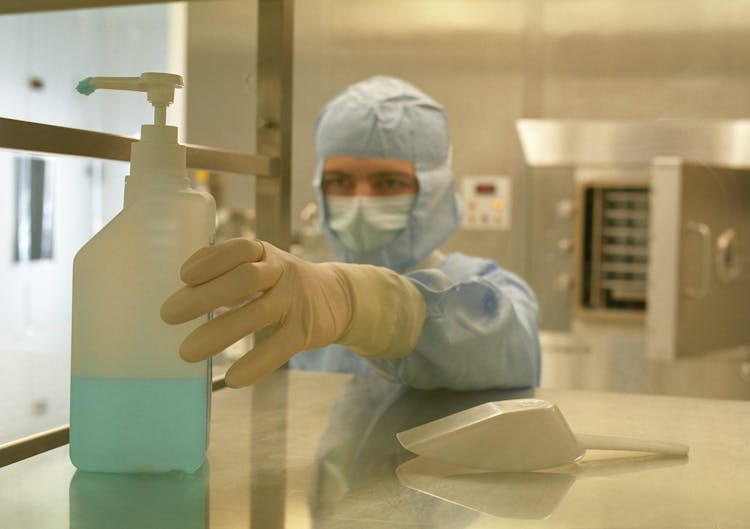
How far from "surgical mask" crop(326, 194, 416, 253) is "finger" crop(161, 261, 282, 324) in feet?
3.74

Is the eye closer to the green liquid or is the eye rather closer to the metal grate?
Result: the metal grate

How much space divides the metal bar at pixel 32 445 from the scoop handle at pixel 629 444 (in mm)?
347

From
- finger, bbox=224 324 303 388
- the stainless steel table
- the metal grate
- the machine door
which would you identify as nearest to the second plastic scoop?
the stainless steel table

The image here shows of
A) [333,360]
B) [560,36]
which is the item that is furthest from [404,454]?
[560,36]

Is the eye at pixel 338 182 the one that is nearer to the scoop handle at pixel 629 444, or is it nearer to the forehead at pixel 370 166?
the forehead at pixel 370 166

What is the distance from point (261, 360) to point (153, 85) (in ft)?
0.58

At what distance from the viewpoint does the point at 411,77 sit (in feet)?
9.09

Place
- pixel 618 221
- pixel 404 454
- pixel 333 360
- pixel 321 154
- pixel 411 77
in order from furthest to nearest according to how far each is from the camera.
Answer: pixel 411 77 < pixel 618 221 < pixel 321 154 < pixel 333 360 < pixel 404 454

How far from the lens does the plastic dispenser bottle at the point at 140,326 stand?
51 centimetres

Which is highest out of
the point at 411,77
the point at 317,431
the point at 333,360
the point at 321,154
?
the point at 411,77

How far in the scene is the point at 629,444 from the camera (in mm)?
588

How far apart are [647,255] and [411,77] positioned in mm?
900

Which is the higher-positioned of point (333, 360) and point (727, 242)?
point (727, 242)

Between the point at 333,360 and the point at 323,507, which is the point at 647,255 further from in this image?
the point at 323,507
